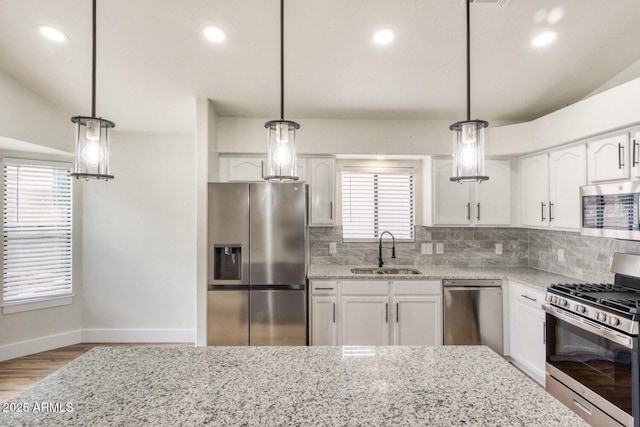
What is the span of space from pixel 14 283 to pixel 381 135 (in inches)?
171

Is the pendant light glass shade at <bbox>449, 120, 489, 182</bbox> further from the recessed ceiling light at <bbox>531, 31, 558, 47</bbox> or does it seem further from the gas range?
the recessed ceiling light at <bbox>531, 31, 558, 47</bbox>

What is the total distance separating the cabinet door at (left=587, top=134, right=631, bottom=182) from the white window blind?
532 cm

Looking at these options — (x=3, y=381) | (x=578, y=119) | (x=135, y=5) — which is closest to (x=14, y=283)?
(x=3, y=381)

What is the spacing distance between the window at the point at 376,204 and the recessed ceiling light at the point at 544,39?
1.75 meters

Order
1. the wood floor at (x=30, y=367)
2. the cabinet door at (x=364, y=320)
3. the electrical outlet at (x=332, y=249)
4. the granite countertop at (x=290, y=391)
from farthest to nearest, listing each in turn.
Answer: the electrical outlet at (x=332, y=249) → the cabinet door at (x=364, y=320) → the wood floor at (x=30, y=367) → the granite countertop at (x=290, y=391)

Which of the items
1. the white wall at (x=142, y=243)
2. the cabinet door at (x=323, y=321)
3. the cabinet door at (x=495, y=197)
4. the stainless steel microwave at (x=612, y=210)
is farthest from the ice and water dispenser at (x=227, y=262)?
the stainless steel microwave at (x=612, y=210)

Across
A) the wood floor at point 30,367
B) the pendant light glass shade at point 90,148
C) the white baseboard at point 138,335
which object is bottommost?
the wood floor at point 30,367

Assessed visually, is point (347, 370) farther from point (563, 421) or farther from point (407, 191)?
point (407, 191)

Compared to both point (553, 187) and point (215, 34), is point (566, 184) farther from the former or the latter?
point (215, 34)

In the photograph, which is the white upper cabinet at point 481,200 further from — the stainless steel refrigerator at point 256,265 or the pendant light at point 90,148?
the pendant light at point 90,148

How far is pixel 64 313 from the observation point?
12.2 feet

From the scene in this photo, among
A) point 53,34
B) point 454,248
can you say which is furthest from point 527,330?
point 53,34

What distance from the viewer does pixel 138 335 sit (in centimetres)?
388

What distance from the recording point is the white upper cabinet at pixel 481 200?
3.47 m
